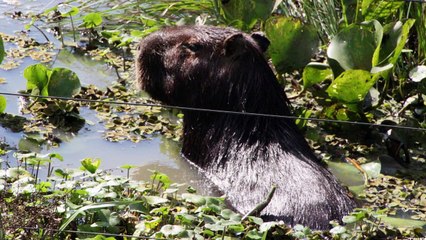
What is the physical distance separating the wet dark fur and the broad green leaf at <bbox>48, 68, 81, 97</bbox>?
473 mm

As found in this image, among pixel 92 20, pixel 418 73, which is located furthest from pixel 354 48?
pixel 92 20

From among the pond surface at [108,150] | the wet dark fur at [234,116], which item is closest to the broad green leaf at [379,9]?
the wet dark fur at [234,116]

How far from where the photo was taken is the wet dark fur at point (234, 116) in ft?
16.7

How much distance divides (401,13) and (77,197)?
3177 mm

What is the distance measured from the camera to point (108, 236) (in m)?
4.27

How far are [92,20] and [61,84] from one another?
1318 mm

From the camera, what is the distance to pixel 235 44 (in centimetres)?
565

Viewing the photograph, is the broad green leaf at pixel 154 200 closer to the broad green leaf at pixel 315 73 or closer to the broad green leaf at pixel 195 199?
the broad green leaf at pixel 195 199

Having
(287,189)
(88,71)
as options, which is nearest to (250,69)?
(287,189)

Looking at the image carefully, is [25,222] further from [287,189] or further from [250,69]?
[250,69]

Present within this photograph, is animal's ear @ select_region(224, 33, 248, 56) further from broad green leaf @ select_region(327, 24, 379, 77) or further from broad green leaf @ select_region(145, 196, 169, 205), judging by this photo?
broad green leaf @ select_region(145, 196, 169, 205)

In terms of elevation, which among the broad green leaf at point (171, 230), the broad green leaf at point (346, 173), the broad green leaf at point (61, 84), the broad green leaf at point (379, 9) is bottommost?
the broad green leaf at point (346, 173)

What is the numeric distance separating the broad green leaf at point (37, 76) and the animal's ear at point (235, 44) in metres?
1.22

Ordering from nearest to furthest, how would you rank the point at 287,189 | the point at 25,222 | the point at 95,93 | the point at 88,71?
1. the point at 25,222
2. the point at 287,189
3. the point at 95,93
4. the point at 88,71
